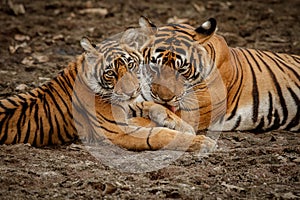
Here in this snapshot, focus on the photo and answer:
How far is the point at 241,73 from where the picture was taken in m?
4.93

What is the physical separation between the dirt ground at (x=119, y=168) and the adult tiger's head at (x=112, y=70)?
473 mm

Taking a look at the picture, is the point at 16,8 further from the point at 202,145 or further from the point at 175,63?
the point at 202,145

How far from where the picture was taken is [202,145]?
4.16 metres

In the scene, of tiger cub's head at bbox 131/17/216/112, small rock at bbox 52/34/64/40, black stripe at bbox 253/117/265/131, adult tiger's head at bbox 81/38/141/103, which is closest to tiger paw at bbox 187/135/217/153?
tiger cub's head at bbox 131/17/216/112

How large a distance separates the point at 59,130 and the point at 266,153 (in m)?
1.53

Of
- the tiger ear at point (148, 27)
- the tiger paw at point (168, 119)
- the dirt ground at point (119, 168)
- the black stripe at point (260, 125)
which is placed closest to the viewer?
the dirt ground at point (119, 168)

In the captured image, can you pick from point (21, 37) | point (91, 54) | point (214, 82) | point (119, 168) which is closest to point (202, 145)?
point (119, 168)

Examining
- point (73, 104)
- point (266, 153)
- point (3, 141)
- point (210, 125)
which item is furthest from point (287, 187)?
point (3, 141)

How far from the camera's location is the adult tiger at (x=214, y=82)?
4.55 meters

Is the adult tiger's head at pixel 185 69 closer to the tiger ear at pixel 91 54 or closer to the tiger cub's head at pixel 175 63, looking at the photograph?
the tiger cub's head at pixel 175 63

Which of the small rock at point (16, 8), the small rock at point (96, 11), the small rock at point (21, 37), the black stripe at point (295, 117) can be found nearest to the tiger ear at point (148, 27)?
the black stripe at point (295, 117)

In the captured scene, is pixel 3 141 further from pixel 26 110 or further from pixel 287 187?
pixel 287 187

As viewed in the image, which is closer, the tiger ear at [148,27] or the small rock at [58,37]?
the tiger ear at [148,27]

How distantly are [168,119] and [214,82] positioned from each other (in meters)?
0.54
